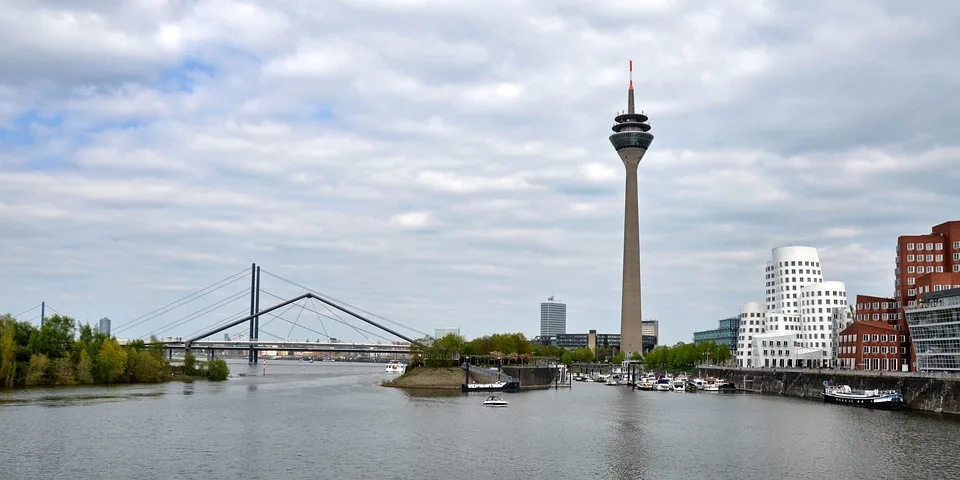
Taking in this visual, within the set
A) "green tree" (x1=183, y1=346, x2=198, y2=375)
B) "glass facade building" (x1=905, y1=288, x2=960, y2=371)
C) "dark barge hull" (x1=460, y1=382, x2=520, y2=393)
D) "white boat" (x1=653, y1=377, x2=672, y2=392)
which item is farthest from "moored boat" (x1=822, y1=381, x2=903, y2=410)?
"green tree" (x1=183, y1=346, x2=198, y2=375)

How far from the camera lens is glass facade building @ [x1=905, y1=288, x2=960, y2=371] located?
102438 millimetres

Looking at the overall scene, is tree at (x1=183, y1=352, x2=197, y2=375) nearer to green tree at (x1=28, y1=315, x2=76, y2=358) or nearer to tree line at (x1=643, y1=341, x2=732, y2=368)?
green tree at (x1=28, y1=315, x2=76, y2=358)

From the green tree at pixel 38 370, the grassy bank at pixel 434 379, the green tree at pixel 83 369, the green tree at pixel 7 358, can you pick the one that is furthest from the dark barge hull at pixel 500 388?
the green tree at pixel 7 358

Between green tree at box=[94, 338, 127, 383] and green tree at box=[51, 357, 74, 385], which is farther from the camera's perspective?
green tree at box=[94, 338, 127, 383]

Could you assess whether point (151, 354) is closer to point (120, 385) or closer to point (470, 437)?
point (120, 385)

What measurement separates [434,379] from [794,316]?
240 ft

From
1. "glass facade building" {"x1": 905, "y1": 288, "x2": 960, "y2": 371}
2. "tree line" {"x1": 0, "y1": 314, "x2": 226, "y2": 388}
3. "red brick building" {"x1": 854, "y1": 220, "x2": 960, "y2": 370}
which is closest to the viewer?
"glass facade building" {"x1": 905, "y1": 288, "x2": 960, "y2": 371}

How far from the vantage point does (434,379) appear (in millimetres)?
134750

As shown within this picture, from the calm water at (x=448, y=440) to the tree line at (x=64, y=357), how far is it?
11.0m

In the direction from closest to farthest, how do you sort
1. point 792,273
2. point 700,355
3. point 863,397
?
1. point 863,397
2. point 792,273
3. point 700,355

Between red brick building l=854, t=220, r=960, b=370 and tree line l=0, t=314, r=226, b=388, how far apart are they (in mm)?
110663

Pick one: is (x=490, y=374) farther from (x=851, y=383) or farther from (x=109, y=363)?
(x=109, y=363)

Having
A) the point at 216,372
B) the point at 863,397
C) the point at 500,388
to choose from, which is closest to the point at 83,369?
the point at 216,372

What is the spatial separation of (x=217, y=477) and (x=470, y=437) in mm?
23156
